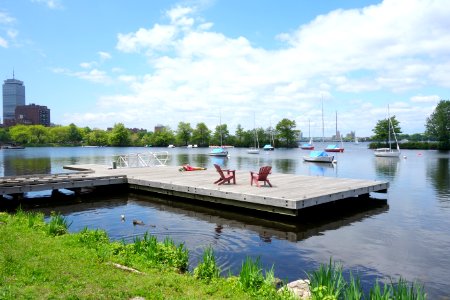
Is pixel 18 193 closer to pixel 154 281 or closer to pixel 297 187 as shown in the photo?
pixel 297 187

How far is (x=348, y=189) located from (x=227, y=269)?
1032cm

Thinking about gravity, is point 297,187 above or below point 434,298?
above

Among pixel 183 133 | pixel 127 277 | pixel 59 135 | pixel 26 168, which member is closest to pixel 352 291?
A: pixel 127 277

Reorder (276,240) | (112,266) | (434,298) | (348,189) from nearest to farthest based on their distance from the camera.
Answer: (112,266) → (434,298) → (276,240) → (348,189)

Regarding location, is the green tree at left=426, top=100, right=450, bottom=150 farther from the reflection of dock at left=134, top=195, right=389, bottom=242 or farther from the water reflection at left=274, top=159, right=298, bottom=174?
the reflection of dock at left=134, top=195, right=389, bottom=242

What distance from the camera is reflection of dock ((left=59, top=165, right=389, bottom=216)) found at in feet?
49.5

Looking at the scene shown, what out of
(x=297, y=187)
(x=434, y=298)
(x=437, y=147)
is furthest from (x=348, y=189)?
(x=437, y=147)

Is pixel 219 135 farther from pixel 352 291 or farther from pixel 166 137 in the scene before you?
pixel 352 291

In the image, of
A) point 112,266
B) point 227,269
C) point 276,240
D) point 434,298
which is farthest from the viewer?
point 276,240

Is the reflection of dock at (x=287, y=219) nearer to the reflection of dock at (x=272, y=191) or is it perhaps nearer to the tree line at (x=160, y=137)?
the reflection of dock at (x=272, y=191)

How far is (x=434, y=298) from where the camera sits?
27.0 ft

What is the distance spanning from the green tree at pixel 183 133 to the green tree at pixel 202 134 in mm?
4826

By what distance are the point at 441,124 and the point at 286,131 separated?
58.0 metres

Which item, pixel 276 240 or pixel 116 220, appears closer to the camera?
pixel 276 240
